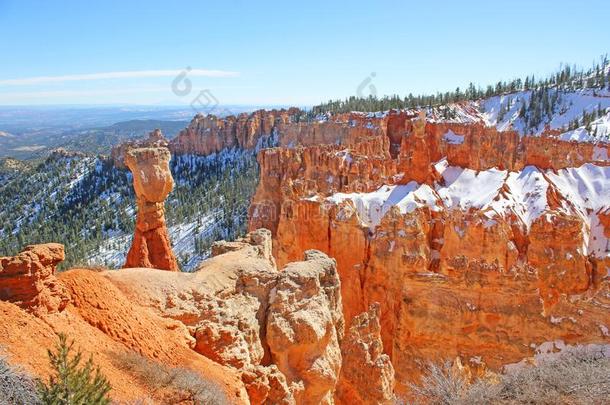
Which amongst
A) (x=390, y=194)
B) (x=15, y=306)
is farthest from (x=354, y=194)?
(x=15, y=306)

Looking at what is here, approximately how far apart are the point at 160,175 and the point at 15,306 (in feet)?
33.4

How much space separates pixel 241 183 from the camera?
79.4m

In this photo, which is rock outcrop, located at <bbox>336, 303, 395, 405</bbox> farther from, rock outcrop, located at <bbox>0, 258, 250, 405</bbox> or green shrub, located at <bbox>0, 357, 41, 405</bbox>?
green shrub, located at <bbox>0, 357, 41, 405</bbox>

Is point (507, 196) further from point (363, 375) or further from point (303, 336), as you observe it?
point (303, 336)

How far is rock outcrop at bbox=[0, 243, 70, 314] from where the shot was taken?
277 inches

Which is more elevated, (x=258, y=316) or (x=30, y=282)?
(x=30, y=282)

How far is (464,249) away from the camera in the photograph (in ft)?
77.6

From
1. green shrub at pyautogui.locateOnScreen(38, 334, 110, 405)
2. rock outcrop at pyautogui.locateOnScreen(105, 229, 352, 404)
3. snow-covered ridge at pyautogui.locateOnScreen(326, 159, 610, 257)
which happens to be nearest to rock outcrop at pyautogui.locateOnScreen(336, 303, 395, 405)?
rock outcrop at pyautogui.locateOnScreen(105, 229, 352, 404)

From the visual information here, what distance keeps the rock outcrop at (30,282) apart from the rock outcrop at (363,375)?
814cm

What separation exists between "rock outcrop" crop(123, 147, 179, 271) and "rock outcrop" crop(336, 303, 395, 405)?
651 centimetres

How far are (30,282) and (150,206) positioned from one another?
977 cm

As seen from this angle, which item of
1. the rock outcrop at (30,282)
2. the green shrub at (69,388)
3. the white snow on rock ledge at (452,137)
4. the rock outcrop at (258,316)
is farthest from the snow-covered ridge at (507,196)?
the green shrub at (69,388)

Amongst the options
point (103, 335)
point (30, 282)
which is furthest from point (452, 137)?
point (30, 282)

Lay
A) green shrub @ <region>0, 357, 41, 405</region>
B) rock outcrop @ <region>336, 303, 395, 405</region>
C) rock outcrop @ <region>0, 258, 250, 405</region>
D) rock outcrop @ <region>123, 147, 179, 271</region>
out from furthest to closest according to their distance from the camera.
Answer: rock outcrop @ <region>123, 147, 179, 271</region>
rock outcrop @ <region>336, 303, 395, 405</region>
rock outcrop @ <region>0, 258, 250, 405</region>
green shrub @ <region>0, 357, 41, 405</region>
